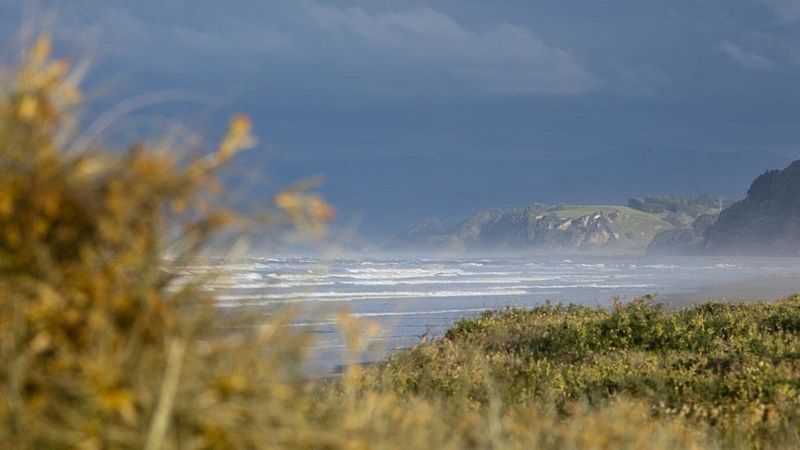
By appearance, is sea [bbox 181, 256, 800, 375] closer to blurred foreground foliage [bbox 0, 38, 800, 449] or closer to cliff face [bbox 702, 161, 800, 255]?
blurred foreground foliage [bbox 0, 38, 800, 449]

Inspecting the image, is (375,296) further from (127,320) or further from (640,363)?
(127,320)

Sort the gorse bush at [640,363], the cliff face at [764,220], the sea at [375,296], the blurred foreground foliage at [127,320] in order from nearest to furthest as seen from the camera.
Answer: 1. the blurred foreground foliage at [127,320]
2. the sea at [375,296]
3. the gorse bush at [640,363]
4. the cliff face at [764,220]

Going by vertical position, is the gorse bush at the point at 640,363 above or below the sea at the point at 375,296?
below

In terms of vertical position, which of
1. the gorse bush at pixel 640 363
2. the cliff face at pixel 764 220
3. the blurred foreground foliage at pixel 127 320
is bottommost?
the gorse bush at pixel 640 363

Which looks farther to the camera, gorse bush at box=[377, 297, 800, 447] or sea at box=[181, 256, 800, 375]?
gorse bush at box=[377, 297, 800, 447]

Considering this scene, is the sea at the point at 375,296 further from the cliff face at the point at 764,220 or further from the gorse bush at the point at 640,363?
the cliff face at the point at 764,220

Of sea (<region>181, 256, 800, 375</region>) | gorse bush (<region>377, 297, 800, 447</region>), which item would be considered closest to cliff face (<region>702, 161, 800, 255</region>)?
sea (<region>181, 256, 800, 375</region>)

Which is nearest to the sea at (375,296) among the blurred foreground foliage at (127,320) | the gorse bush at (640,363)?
the blurred foreground foliage at (127,320)

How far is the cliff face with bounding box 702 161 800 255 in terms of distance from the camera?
16662 cm

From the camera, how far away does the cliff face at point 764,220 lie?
166625 mm

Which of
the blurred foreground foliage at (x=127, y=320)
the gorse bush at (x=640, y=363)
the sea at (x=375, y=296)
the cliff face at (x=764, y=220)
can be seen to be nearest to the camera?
the blurred foreground foliage at (x=127, y=320)

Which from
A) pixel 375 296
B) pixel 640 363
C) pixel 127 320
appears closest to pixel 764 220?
pixel 375 296

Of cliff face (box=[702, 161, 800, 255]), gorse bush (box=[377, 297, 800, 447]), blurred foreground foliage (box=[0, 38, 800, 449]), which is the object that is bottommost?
gorse bush (box=[377, 297, 800, 447])

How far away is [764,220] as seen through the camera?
17325 centimetres
